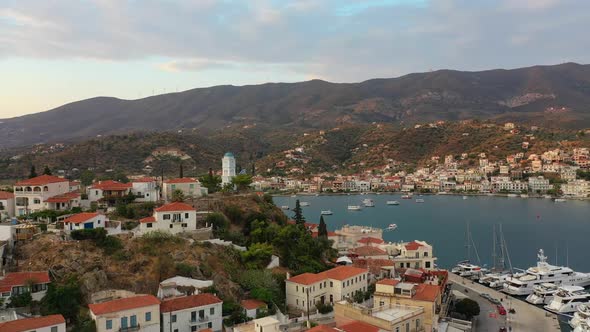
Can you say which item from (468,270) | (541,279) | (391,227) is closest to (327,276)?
(468,270)

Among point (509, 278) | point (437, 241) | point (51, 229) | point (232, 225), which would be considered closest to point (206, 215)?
point (232, 225)

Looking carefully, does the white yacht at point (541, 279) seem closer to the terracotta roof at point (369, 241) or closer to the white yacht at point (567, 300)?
the white yacht at point (567, 300)

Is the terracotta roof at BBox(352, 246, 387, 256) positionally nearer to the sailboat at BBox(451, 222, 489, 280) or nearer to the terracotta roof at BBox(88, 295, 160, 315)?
the sailboat at BBox(451, 222, 489, 280)

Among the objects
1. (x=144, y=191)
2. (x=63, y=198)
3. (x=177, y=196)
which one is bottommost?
(x=177, y=196)

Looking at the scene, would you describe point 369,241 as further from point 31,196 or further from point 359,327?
point 31,196

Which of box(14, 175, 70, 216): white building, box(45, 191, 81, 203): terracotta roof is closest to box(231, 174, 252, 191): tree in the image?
box(45, 191, 81, 203): terracotta roof

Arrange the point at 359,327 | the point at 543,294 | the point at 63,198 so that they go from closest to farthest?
the point at 359,327 → the point at 63,198 → the point at 543,294
